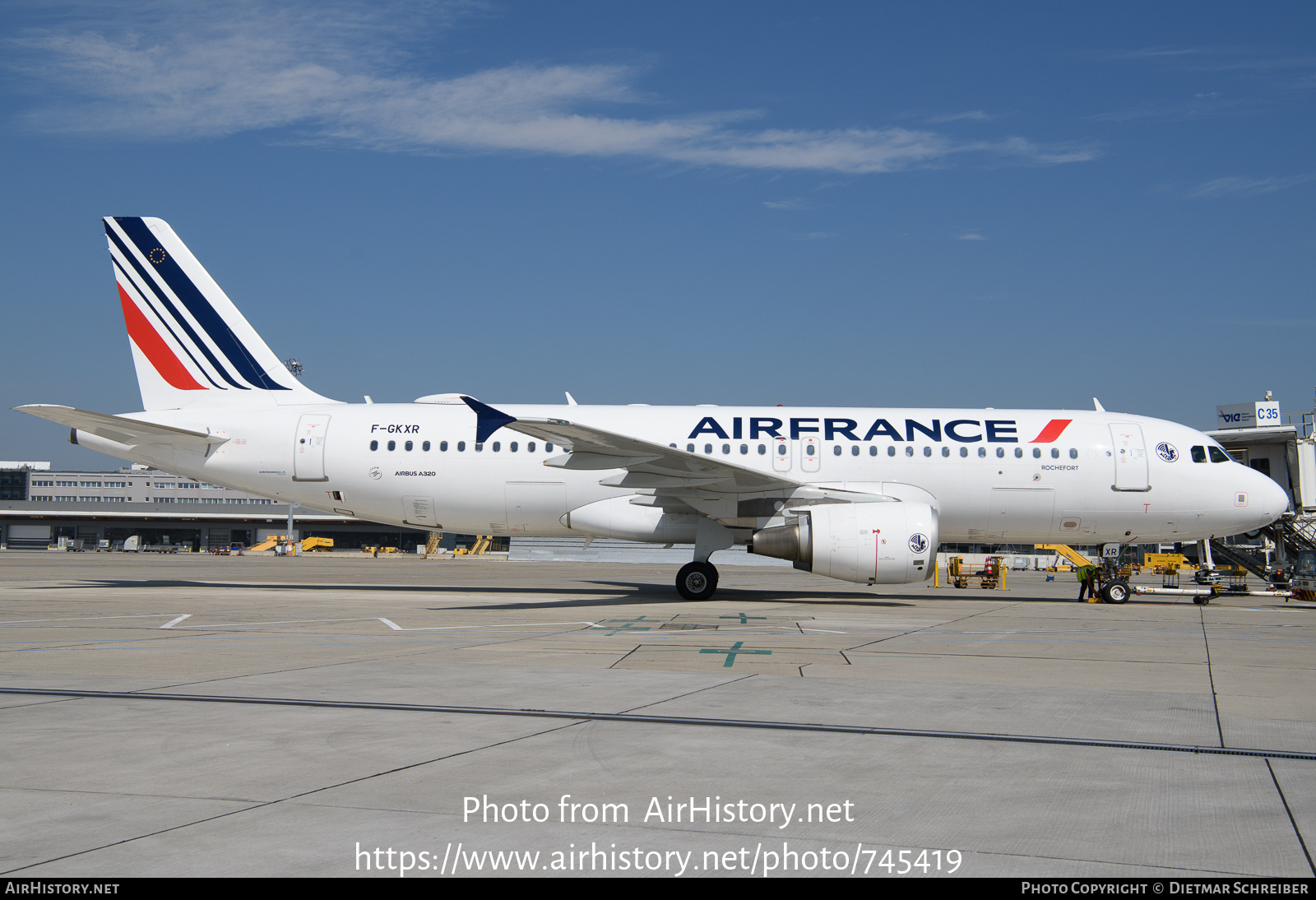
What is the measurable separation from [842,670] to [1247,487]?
15044 millimetres

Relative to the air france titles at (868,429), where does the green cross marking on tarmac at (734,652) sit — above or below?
below

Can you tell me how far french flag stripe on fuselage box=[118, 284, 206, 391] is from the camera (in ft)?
70.3

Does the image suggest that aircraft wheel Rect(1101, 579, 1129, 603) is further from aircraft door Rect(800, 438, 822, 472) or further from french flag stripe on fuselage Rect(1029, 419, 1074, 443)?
aircraft door Rect(800, 438, 822, 472)

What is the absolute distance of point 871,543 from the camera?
667 inches

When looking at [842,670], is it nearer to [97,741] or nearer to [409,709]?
[409,709]

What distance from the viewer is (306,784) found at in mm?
4797

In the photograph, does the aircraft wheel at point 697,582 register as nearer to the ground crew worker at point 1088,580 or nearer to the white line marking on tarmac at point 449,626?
the white line marking on tarmac at point 449,626

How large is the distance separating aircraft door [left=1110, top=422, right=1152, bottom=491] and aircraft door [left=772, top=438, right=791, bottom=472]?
6.71 m

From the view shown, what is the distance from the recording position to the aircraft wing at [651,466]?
633 inches

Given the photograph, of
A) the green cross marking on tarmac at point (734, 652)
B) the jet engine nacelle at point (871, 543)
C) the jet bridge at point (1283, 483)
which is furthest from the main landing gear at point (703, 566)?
the jet bridge at point (1283, 483)

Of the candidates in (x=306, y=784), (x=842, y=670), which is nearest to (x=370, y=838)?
(x=306, y=784)

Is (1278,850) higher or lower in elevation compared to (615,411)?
lower

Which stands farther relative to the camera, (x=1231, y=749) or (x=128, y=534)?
(x=128, y=534)

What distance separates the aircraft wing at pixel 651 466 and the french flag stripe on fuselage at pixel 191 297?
288 inches
